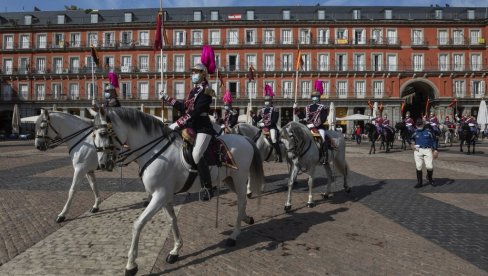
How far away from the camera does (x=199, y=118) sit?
197 inches

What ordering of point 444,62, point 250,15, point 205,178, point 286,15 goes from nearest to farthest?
point 205,178 < point 444,62 < point 286,15 < point 250,15

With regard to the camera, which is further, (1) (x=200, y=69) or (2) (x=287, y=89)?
(2) (x=287, y=89)

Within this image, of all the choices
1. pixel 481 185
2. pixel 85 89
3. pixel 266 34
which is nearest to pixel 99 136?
pixel 481 185

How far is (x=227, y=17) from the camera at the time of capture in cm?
5475

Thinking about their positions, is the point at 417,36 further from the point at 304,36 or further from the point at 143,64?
the point at 143,64

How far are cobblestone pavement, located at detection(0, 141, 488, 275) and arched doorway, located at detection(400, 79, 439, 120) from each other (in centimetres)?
4628

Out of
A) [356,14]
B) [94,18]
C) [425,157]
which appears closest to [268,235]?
[425,157]

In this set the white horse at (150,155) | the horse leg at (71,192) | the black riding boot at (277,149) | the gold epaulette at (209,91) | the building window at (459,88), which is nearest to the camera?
the white horse at (150,155)

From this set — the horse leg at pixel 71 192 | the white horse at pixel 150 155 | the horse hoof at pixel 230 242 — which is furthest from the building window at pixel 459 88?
the white horse at pixel 150 155

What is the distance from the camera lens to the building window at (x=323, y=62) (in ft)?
170

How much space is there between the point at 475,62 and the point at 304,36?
25.7 m

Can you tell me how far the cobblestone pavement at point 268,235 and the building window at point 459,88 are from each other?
49.0 meters

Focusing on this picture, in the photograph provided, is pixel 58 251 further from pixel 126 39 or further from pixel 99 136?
pixel 126 39

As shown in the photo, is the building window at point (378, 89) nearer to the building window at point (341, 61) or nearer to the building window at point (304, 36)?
the building window at point (341, 61)
